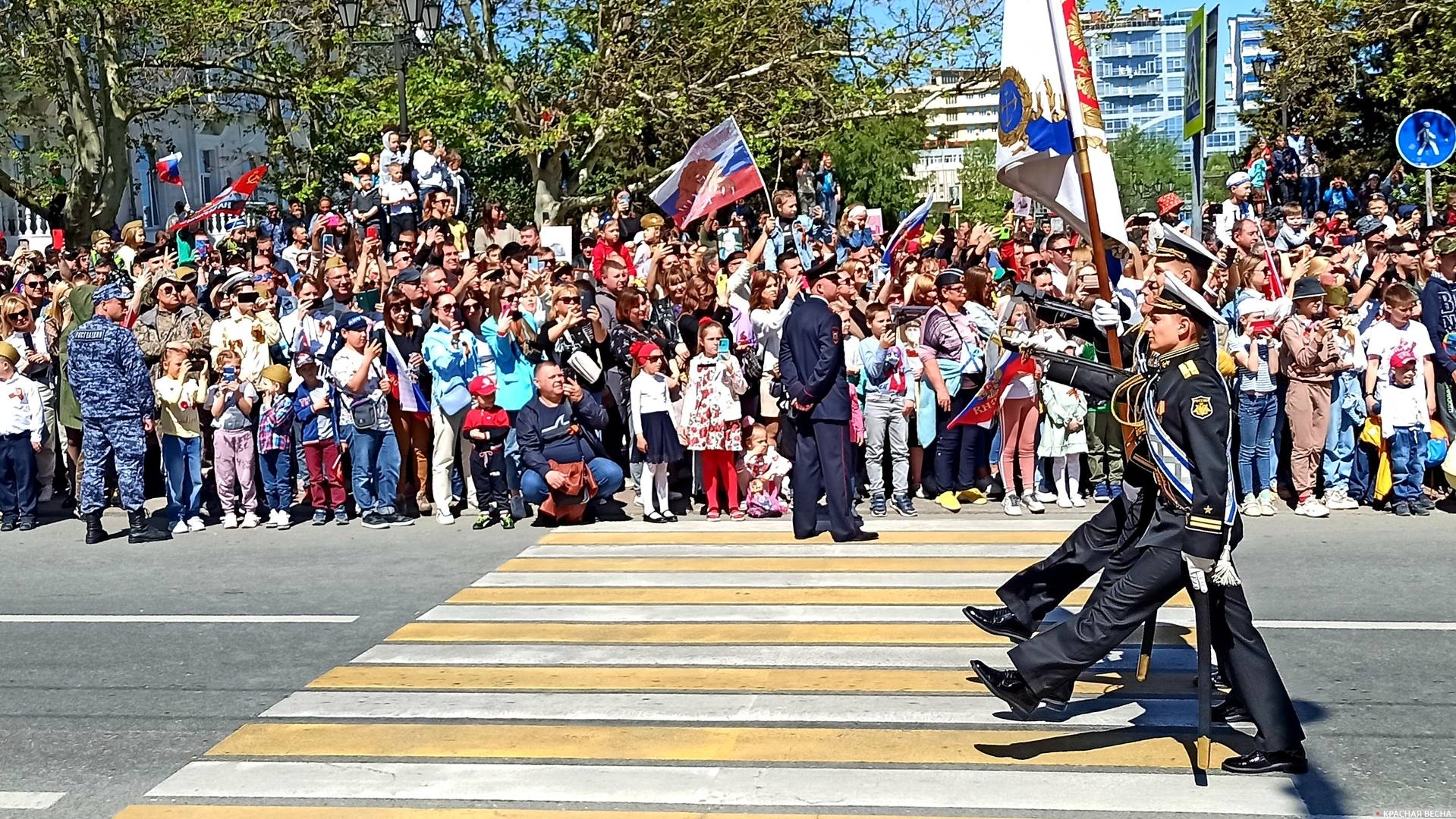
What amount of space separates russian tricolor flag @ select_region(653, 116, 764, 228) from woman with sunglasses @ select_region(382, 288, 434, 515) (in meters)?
3.27

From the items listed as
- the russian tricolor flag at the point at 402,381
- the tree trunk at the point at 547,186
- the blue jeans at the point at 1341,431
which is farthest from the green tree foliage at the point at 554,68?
the blue jeans at the point at 1341,431

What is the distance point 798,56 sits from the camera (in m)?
27.0

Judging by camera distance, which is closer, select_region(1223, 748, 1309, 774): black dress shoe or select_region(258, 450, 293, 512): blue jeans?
select_region(1223, 748, 1309, 774): black dress shoe

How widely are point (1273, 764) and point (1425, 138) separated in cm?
1350

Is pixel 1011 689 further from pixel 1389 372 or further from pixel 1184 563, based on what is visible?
pixel 1389 372

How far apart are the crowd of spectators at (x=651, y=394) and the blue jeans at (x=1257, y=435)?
25 mm

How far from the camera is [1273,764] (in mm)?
6230

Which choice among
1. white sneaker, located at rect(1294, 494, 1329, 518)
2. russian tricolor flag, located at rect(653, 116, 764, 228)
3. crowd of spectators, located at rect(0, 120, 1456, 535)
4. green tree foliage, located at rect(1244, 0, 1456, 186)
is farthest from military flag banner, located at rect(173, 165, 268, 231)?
→ green tree foliage, located at rect(1244, 0, 1456, 186)

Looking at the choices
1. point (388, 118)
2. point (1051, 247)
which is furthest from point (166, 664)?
point (388, 118)

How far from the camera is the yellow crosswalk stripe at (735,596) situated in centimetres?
926

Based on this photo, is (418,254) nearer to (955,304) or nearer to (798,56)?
(955,304)

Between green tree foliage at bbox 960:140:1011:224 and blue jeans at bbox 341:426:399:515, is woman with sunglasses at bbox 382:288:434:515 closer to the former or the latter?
blue jeans at bbox 341:426:399:515

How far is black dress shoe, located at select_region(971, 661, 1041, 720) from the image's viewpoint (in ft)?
21.7

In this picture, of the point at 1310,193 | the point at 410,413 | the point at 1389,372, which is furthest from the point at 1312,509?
the point at 1310,193
